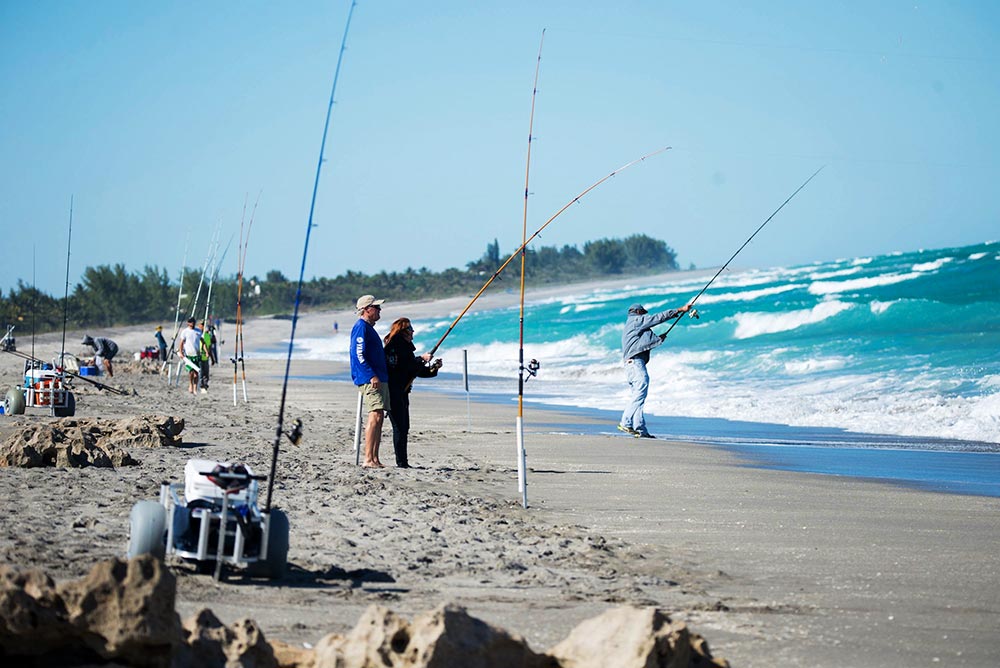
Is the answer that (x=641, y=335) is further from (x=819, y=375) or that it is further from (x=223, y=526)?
(x=223, y=526)

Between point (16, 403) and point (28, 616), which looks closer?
point (28, 616)

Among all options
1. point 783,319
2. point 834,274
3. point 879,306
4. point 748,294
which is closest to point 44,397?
point 879,306

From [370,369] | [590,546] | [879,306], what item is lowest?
[590,546]

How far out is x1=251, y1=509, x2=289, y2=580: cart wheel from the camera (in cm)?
514

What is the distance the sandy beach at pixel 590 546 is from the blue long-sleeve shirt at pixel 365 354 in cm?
74

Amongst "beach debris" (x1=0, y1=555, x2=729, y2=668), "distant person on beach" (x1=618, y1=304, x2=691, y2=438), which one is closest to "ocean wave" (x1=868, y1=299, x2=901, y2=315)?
"distant person on beach" (x1=618, y1=304, x2=691, y2=438)

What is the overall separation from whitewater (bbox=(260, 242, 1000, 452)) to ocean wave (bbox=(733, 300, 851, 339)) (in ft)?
0.26

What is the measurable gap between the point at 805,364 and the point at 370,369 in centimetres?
1565

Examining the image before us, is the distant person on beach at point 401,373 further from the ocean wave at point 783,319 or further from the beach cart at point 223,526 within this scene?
the ocean wave at point 783,319

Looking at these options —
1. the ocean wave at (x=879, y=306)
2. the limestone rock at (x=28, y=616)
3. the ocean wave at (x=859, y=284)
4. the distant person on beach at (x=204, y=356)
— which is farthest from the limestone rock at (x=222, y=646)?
the ocean wave at (x=859, y=284)

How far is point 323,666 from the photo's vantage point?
3.57m

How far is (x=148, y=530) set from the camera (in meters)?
4.88

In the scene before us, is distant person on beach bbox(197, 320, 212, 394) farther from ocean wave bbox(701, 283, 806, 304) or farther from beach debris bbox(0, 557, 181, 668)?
ocean wave bbox(701, 283, 806, 304)

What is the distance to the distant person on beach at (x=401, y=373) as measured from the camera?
9680mm
